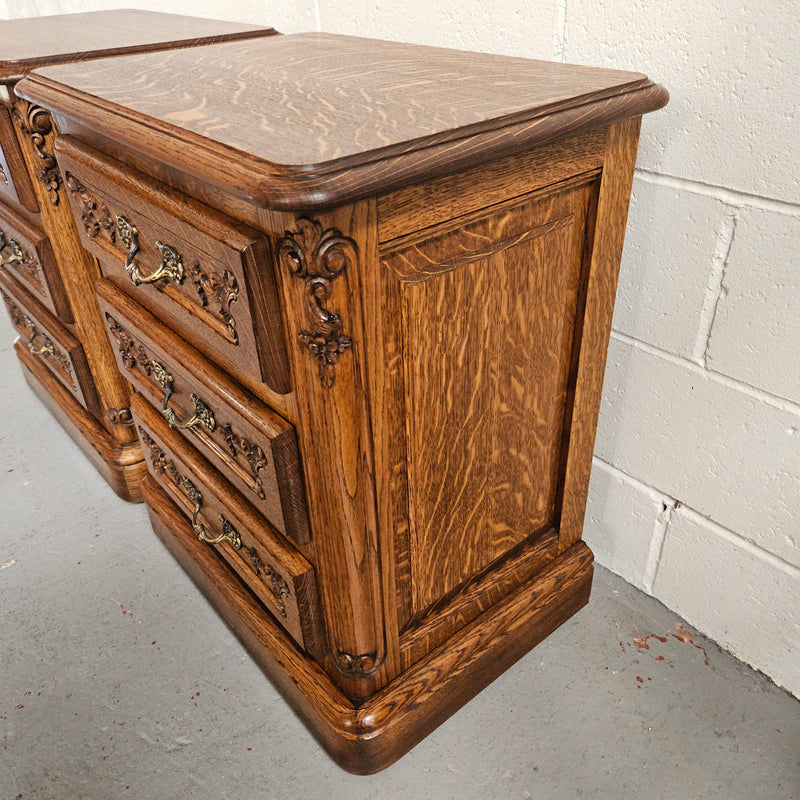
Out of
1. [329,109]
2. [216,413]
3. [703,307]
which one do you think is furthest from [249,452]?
[703,307]

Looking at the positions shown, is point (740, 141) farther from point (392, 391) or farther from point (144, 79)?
point (144, 79)

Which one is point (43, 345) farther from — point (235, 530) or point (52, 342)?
point (235, 530)

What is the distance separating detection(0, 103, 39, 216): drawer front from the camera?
1.19m

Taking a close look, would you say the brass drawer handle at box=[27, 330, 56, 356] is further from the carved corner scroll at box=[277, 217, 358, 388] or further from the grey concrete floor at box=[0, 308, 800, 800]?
the carved corner scroll at box=[277, 217, 358, 388]

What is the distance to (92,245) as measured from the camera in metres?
1.03

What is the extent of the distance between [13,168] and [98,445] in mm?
583

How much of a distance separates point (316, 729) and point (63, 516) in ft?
2.60

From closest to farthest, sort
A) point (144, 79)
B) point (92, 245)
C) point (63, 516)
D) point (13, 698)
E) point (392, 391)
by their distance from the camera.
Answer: point (392, 391) < point (144, 79) < point (92, 245) < point (13, 698) < point (63, 516)

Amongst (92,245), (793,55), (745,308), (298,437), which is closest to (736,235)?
(745,308)

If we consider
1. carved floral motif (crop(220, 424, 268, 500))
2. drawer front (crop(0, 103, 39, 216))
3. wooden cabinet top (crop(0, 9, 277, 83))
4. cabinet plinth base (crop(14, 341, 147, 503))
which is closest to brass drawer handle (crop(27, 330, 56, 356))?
cabinet plinth base (crop(14, 341, 147, 503))

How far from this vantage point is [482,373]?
85 centimetres

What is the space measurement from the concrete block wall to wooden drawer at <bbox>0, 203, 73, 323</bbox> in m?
0.73

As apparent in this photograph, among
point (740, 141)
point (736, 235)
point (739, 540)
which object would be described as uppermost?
point (740, 141)

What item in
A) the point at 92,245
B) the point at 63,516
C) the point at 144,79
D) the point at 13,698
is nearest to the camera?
the point at 144,79
